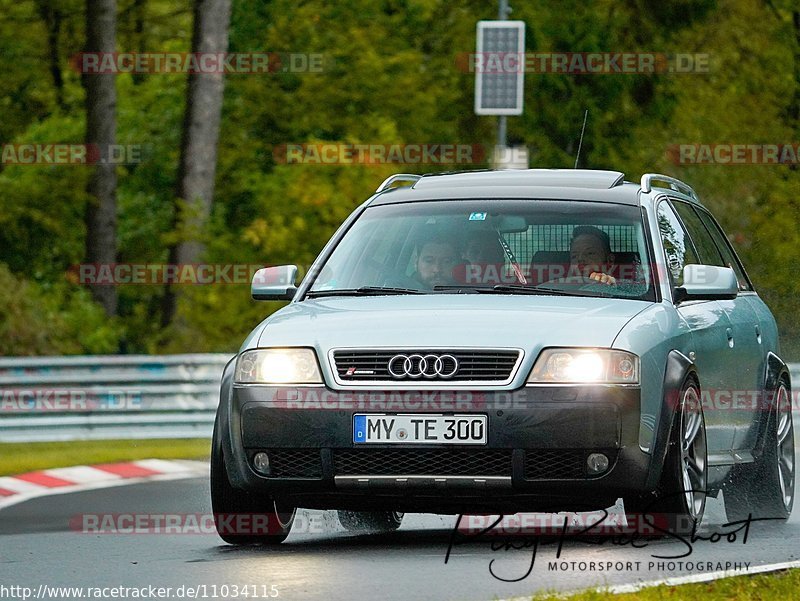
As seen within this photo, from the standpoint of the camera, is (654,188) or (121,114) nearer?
(654,188)

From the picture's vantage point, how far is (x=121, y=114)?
39000 millimetres

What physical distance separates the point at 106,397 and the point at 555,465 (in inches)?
462

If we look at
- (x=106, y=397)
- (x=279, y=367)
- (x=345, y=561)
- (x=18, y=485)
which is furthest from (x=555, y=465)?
(x=106, y=397)

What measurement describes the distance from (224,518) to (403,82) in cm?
2427

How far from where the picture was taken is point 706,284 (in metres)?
9.22

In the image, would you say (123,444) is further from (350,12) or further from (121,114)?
(121,114)

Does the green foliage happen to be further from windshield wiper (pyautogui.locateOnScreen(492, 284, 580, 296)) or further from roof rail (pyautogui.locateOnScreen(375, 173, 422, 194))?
windshield wiper (pyautogui.locateOnScreen(492, 284, 580, 296))

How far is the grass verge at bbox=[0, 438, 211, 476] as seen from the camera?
16594 mm

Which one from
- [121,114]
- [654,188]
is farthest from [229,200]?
[654,188]

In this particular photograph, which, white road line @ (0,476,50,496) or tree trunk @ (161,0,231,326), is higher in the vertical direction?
tree trunk @ (161,0,231,326)
